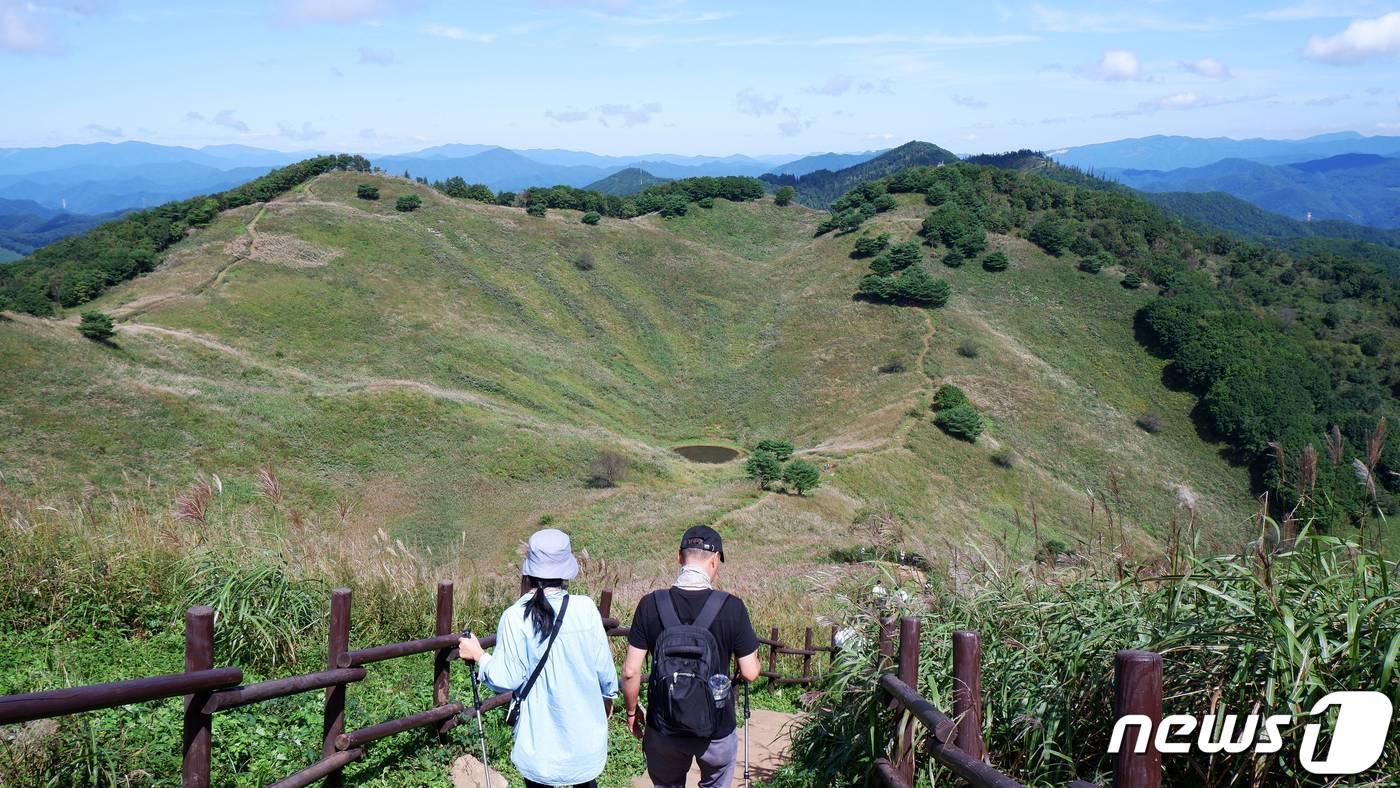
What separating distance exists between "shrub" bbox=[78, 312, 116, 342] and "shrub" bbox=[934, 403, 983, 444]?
122 feet

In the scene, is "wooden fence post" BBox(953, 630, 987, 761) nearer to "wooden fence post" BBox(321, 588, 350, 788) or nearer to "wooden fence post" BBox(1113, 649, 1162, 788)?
"wooden fence post" BBox(1113, 649, 1162, 788)

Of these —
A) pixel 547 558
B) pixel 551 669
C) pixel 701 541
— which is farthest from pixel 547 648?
pixel 701 541

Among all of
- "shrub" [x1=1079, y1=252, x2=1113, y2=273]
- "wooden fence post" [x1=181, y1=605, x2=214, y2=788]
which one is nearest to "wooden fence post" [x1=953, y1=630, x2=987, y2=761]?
"wooden fence post" [x1=181, y1=605, x2=214, y2=788]

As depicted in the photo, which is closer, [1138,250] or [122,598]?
[122,598]

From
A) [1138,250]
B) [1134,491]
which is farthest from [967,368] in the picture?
[1138,250]

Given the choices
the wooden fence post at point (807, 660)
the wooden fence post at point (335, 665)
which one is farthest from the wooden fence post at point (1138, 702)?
the wooden fence post at point (807, 660)

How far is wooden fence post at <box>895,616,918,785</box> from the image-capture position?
375 cm

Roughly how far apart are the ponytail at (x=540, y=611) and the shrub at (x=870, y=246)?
62.4m

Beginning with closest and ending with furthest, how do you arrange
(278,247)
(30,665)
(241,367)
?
(30,665)
(241,367)
(278,247)

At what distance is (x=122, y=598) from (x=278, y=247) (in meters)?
46.8

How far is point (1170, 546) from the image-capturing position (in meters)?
4.52

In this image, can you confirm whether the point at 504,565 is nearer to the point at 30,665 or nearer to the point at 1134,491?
the point at 30,665

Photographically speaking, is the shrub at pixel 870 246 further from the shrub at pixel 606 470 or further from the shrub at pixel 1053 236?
the shrub at pixel 606 470

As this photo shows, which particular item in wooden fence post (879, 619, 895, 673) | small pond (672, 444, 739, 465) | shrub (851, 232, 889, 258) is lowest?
small pond (672, 444, 739, 465)
